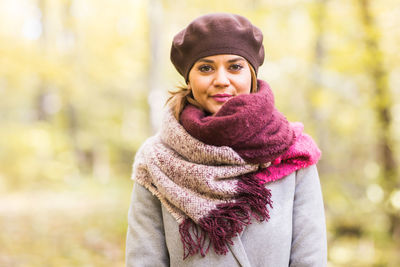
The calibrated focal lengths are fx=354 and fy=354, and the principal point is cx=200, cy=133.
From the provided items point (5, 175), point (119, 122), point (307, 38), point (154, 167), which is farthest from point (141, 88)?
point (154, 167)

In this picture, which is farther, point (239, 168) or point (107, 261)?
point (107, 261)

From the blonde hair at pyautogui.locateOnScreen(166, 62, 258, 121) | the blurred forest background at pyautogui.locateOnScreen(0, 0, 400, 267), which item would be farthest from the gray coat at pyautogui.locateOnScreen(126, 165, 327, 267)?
the blurred forest background at pyautogui.locateOnScreen(0, 0, 400, 267)

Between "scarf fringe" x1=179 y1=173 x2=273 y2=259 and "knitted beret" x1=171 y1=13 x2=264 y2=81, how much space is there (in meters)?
0.52

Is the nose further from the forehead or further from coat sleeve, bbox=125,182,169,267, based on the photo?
coat sleeve, bbox=125,182,169,267

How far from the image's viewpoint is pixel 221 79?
4.69 feet

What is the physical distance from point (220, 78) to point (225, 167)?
36 centimetres

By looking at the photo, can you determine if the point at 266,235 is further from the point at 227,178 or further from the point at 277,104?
the point at 277,104

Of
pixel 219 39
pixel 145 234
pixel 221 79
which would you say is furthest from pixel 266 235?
pixel 219 39

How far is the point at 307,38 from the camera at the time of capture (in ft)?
28.6

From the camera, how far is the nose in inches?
56.3

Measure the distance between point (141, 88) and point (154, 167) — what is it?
1211cm

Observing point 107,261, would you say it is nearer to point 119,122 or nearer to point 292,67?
point 292,67

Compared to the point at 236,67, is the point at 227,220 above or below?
below

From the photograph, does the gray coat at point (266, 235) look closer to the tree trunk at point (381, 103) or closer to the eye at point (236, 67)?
the eye at point (236, 67)
